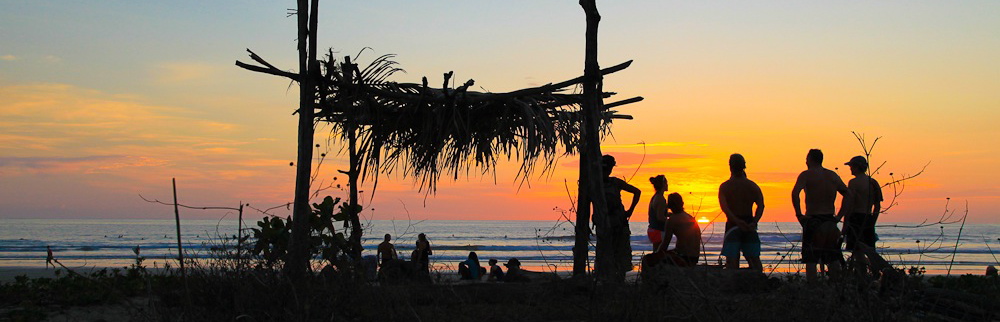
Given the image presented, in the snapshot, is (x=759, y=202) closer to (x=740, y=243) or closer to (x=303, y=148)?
(x=740, y=243)

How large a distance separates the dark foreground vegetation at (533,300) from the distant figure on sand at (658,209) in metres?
1.39

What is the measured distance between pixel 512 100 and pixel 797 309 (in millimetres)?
3795

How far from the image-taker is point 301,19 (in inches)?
288

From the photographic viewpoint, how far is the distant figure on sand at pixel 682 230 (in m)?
7.43

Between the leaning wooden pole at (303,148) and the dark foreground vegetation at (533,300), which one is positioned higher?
the leaning wooden pole at (303,148)

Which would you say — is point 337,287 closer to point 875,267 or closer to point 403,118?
point 403,118

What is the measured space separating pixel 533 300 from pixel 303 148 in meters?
2.46

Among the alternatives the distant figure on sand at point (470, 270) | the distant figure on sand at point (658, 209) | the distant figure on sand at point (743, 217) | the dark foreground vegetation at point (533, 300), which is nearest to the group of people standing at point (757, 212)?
the distant figure on sand at point (743, 217)

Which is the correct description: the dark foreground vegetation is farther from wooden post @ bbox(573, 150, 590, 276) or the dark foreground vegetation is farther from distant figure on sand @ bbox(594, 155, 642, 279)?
distant figure on sand @ bbox(594, 155, 642, 279)

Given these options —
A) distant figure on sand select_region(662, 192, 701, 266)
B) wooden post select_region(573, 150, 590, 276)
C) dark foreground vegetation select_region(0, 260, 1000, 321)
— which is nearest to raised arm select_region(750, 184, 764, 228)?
distant figure on sand select_region(662, 192, 701, 266)

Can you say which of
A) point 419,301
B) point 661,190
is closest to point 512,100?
point 661,190

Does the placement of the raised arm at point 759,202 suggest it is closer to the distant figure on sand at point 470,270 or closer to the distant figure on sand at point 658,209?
the distant figure on sand at point 658,209

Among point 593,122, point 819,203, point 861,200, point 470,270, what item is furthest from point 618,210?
point 470,270

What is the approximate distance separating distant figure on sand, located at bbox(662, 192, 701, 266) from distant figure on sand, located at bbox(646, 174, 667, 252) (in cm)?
37
